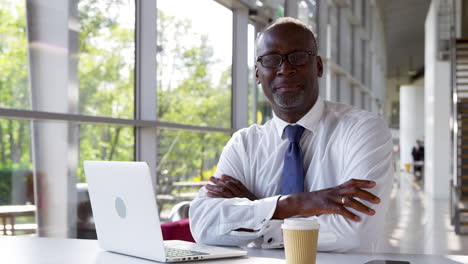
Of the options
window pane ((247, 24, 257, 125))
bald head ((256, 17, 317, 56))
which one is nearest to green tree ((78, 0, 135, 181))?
bald head ((256, 17, 317, 56))

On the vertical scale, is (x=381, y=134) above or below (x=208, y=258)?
above

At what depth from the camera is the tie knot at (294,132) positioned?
8.04 ft

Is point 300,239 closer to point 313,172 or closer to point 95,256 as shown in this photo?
point 95,256

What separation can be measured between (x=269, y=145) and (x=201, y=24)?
9.21 feet

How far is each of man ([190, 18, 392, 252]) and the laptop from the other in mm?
294

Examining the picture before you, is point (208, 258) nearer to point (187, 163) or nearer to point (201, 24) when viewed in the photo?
point (187, 163)

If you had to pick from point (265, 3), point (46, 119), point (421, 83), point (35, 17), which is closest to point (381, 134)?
point (46, 119)

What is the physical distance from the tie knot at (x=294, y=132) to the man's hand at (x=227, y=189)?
0.27m

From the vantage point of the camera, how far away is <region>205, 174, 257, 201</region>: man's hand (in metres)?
2.37

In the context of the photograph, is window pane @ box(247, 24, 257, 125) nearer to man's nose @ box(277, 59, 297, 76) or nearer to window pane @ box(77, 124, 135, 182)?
window pane @ box(77, 124, 135, 182)

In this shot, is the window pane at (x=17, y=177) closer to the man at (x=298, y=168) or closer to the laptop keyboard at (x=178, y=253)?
the man at (x=298, y=168)

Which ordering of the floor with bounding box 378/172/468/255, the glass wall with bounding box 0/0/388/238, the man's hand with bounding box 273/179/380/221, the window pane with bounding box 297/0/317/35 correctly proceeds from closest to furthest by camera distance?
the man's hand with bounding box 273/179/380/221 → the glass wall with bounding box 0/0/388/238 → the floor with bounding box 378/172/468/255 → the window pane with bounding box 297/0/317/35

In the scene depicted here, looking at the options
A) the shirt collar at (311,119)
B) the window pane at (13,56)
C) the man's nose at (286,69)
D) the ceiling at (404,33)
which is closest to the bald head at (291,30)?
the man's nose at (286,69)

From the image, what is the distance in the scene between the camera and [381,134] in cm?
237
